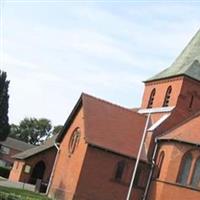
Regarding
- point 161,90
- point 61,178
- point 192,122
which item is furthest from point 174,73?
point 61,178

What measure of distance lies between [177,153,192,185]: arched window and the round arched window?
9.04 meters

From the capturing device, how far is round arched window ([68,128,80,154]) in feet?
149

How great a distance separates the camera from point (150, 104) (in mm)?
50531

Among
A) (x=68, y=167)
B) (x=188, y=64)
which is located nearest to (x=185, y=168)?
(x=68, y=167)

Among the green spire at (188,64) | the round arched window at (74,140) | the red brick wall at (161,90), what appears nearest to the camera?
the round arched window at (74,140)

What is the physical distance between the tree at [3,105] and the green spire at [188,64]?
1774 centimetres

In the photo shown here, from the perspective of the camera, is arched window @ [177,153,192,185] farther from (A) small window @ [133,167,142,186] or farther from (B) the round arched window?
(B) the round arched window

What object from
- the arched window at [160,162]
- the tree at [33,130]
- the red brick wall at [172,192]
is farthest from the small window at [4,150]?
the red brick wall at [172,192]

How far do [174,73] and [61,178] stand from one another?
42.9 feet

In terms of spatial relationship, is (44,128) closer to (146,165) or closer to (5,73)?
(5,73)

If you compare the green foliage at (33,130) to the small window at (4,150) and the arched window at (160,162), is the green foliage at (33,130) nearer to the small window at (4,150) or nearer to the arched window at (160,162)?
the small window at (4,150)

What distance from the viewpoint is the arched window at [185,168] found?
40.8m

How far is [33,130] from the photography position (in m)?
142

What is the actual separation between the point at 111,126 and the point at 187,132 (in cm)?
624
